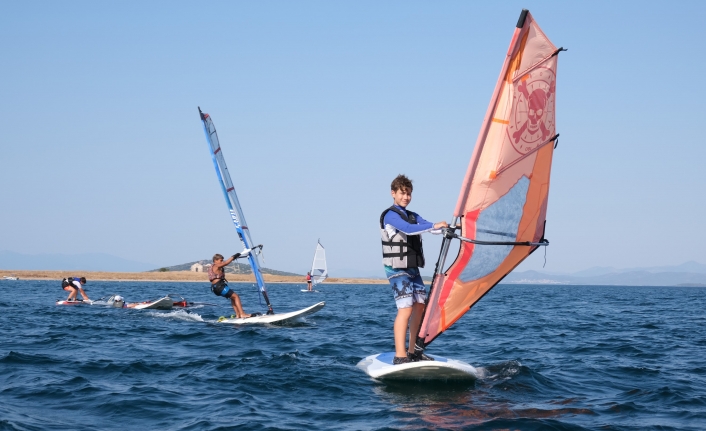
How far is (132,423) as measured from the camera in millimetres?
5980

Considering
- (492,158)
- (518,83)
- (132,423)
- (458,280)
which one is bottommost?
(132,423)

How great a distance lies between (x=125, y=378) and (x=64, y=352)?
9.29 ft

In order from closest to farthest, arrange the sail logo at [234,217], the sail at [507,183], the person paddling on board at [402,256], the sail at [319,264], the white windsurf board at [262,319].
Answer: the sail at [507,183] < the person paddling on board at [402,256] < the white windsurf board at [262,319] < the sail logo at [234,217] < the sail at [319,264]

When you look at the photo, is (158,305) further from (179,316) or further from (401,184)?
(401,184)

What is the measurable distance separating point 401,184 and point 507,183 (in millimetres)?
1221

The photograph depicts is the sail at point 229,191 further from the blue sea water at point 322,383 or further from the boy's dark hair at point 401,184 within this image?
the boy's dark hair at point 401,184

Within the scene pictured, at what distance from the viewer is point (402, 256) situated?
7.71 m

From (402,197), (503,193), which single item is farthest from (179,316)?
(503,193)

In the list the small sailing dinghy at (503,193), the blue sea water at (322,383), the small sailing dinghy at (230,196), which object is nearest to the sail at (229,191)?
the small sailing dinghy at (230,196)

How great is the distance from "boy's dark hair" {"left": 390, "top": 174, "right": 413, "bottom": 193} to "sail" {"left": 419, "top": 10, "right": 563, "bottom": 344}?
2.31 feet

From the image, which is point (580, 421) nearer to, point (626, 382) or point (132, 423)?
point (626, 382)

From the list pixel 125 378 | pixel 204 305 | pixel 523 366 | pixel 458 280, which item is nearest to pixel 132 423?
pixel 125 378

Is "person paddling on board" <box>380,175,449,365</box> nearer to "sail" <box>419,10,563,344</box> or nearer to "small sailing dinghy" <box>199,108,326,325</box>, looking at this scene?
"sail" <box>419,10,563,344</box>

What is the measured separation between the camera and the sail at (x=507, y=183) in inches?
288
